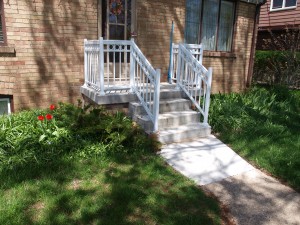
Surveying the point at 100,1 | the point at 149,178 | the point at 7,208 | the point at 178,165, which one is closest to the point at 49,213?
the point at 7,208

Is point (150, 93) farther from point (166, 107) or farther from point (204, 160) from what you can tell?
point (204, 160)

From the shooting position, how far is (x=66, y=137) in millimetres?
4340

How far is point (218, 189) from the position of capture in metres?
3.68

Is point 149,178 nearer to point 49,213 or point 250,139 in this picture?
point 49,213

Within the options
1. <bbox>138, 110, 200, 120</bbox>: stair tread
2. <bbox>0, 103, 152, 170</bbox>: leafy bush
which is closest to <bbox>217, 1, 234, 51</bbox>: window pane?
<bbox>138, 110, 200, 120</bbox>: stair tread

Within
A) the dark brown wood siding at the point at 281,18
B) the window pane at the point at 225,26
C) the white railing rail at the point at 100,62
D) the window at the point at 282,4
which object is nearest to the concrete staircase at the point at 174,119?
the white railing rail at the point at 100,62

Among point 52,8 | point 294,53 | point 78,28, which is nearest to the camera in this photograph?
point 52,8

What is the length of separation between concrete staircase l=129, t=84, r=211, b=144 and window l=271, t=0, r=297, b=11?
1156 centimetres

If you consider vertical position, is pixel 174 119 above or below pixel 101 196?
above

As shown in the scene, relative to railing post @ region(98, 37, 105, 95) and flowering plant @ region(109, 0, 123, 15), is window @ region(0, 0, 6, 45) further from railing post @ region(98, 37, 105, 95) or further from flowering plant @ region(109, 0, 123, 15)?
flowering plant @ region(109, 0, 123, 15)

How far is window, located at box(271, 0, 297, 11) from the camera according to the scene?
14331mm

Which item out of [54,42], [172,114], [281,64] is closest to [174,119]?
[172,114]

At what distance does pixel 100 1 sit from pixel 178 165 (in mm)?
4020

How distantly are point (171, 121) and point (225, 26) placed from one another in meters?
4.85
